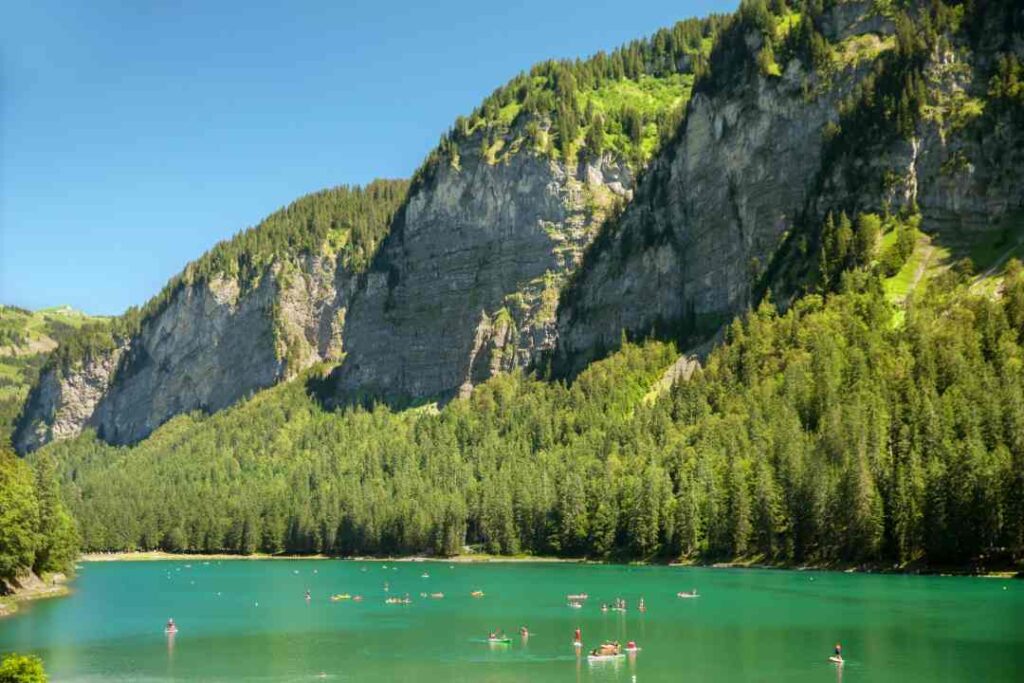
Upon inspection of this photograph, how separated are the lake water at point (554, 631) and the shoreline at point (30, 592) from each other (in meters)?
2.44

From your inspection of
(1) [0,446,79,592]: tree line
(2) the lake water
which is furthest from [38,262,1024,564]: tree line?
(1) [0,446,79,592]: tree line

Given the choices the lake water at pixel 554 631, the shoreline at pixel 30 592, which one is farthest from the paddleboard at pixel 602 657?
the shoreline at pixel 30 592

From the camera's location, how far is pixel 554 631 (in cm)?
9375

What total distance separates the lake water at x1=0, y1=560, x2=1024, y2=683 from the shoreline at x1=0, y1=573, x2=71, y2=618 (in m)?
2.44

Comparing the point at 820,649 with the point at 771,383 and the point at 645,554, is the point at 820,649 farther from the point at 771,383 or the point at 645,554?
the point at 771,383

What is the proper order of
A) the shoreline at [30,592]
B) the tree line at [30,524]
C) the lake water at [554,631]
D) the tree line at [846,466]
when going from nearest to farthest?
the lake water at [554,631] < the tree line at [30,524] < the shoreline at [30,592] < the tree line at [846,466]

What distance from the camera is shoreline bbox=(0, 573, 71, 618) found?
355 feet

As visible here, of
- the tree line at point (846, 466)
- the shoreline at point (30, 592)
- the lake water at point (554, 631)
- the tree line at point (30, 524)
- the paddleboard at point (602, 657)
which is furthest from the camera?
the tree line at point (846, 466)

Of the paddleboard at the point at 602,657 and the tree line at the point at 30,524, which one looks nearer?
the paddleboard at the point at 602,657

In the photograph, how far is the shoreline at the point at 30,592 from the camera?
108m

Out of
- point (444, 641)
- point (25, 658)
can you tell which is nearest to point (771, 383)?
point (444, 641)

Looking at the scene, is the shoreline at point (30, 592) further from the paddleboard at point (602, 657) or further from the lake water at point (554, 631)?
the paddleboard at point (602, 657)

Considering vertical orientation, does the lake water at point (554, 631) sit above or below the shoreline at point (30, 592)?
below

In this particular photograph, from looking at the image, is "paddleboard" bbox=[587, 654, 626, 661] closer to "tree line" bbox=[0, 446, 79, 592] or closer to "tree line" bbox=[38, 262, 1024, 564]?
"tree line" bbox=[38, 262, 1024, 564]
